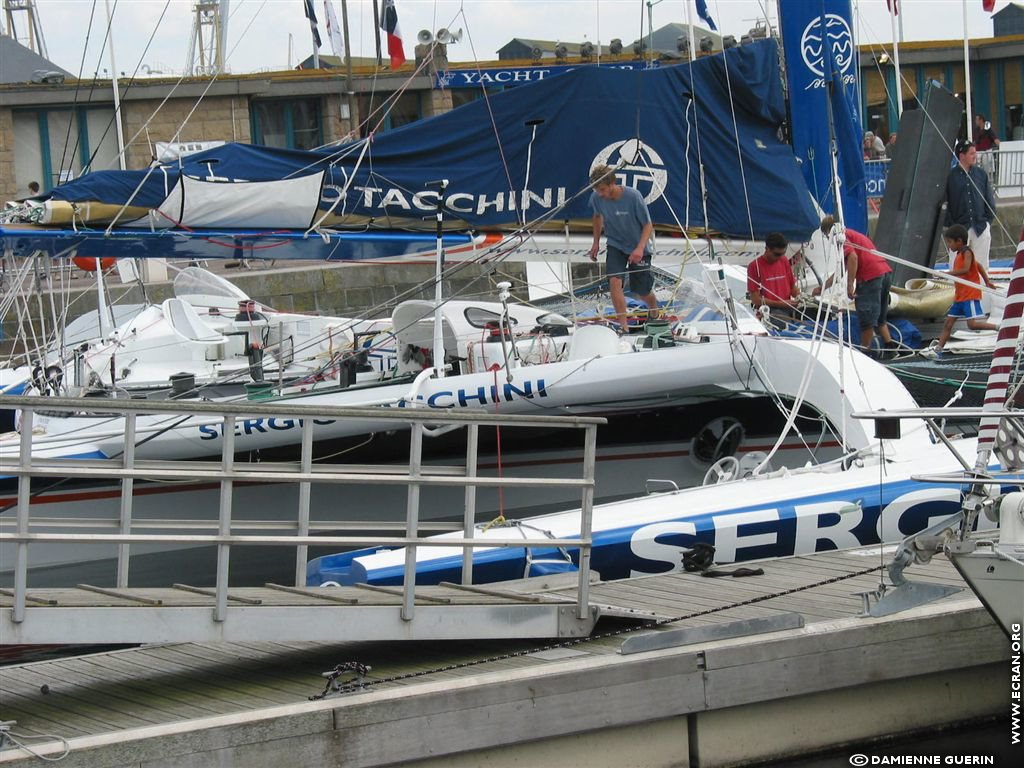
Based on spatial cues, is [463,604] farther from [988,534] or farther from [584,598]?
[988,534]

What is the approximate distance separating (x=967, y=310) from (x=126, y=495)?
9.41m

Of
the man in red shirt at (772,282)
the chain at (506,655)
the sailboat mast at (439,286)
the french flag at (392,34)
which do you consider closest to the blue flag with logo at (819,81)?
the man in red shirt at (772,282)

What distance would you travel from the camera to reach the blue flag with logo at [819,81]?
12.3 m

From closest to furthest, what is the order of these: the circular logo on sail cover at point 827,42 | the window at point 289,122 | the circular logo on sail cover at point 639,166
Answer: the circular logo on sail cover at point 639,166 < the circular logo on sail cover at point 827,42 < the window at point 289,122

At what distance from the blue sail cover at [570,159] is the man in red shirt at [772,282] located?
279 mm

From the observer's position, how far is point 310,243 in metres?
11.1

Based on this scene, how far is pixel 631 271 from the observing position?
1136 centimetres

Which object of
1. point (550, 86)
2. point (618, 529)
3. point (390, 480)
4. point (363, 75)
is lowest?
point (618, 529)

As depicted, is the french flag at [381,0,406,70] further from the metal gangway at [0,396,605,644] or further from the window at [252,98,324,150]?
the metal gangway at [0,396,605,644]

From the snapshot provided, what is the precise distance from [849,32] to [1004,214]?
48.1ft

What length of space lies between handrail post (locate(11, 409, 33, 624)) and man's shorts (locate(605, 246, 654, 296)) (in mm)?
6907

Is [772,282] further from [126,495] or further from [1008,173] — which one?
[1008,173]

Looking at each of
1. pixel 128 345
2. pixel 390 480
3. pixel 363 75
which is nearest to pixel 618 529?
pixel 390 480

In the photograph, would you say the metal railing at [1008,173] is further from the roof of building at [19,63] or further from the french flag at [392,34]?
the roof of building at [19,63]
